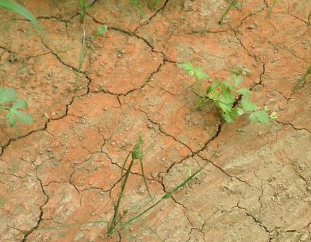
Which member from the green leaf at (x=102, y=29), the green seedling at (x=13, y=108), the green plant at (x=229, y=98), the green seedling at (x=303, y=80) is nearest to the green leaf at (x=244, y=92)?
the green plant at (x=229, y=98)

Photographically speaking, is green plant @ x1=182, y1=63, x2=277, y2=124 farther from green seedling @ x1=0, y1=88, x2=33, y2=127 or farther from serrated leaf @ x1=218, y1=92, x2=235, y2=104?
green seedling @ x1=0, y1=88, x2=33, y2=127

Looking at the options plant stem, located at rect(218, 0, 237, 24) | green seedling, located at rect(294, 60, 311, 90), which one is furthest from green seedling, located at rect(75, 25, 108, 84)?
green seedling, located at rect(294, 60, 311, 90)

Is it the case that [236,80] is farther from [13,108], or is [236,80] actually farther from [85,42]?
[13,108]

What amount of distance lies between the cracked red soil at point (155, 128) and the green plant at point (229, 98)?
0.25 feet

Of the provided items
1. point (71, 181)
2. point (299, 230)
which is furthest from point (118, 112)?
point (299, 230)

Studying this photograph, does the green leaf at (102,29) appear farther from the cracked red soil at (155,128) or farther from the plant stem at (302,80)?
the plant stem at (302,80)

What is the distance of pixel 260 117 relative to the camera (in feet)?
11.0

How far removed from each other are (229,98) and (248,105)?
5.0 inches

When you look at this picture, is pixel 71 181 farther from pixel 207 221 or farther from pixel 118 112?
pixel 207 221

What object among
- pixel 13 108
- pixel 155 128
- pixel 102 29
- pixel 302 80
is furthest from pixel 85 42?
pixel 302 80

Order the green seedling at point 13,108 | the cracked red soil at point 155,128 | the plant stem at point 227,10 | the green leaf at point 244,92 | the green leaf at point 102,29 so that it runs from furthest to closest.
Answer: the plant stem at point 227,10 < the green leaf at point 102,29 < the green leaf at point 244,92 < the cracked red soil at point 155,128 < the green seedling at point 13,108

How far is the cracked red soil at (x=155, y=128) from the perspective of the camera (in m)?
3.07

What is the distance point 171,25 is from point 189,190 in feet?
4.13

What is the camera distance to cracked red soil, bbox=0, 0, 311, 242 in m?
3.07
